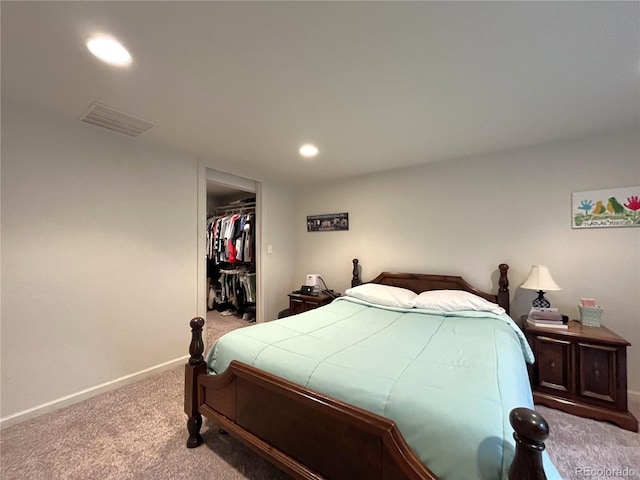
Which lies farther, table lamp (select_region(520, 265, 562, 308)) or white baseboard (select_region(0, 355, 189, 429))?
table lamp (select_region(520, 265, 562, 308))

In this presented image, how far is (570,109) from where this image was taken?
1.84 meters

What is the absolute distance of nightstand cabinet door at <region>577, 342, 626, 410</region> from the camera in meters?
1.85

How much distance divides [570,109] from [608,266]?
1.36 m

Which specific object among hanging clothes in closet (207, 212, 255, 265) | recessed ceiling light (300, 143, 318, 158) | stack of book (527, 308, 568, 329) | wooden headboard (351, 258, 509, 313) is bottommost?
stack of book (527, 308, 568, 329)

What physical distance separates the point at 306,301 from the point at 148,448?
2012 millimetres

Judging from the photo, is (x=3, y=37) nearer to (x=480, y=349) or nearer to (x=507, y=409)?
(x=507, y=409)

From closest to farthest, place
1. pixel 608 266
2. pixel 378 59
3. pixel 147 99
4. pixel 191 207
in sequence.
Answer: pixel 378 59 < pixel 147 99 < pixel 608 266 < pixel 191 207

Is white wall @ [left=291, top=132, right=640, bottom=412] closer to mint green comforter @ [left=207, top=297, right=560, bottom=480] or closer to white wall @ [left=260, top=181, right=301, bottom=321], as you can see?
white wall @ [left=260, top=181, right=301, bottom=321]

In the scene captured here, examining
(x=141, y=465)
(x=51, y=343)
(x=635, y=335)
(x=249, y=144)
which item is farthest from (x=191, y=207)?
(x=635, y=335)

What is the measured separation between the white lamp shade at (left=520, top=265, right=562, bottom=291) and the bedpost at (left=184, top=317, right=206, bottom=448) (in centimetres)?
257

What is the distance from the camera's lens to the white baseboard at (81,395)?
1.76m

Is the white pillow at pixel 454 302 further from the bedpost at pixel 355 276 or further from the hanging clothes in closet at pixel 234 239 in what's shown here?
the hanging clothes in closet at pixel 234 239

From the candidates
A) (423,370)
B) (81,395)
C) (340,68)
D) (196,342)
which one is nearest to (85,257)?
(81,395)

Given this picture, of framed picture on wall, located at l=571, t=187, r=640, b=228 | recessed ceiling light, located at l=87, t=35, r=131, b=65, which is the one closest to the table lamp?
framed picture on wall, located at l=571, t=187, r=640, b=228
